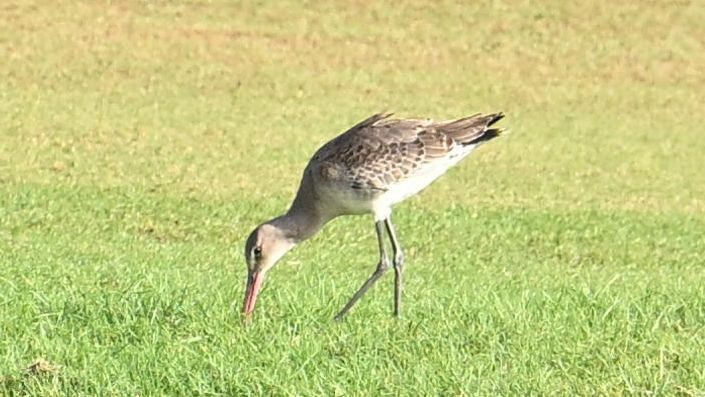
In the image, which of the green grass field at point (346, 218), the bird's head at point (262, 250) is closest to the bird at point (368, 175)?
the bird's head at point (262, 250)

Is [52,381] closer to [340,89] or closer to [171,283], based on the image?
[171,283]

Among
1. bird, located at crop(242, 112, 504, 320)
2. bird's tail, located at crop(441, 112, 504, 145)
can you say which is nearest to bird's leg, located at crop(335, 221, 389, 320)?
bird, located at crop(242, 112, 504, 320)

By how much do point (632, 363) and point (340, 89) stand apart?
662 inches

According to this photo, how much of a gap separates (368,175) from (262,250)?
68 cm

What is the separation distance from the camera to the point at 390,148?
789cm

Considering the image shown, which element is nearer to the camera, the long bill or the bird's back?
the long bill

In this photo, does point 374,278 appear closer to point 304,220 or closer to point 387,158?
point 304,220

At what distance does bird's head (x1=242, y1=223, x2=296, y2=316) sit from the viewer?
7691 mm

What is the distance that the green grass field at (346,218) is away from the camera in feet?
21.0

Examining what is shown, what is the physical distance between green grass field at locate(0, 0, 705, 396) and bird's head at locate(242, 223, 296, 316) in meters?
0.17

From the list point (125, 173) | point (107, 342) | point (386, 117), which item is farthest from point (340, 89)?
point (107, 342)

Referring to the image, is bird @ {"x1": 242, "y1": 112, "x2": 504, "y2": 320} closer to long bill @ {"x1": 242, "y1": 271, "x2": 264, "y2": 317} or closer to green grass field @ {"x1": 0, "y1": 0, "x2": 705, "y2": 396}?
long bill @ {"x1": 242, "y1": 271, "x2": 264, "y2": 317}

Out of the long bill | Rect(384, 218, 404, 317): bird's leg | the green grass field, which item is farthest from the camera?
Rect(384, 218, 404, 317): bird's leg

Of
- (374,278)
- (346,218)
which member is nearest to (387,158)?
(374,278)
